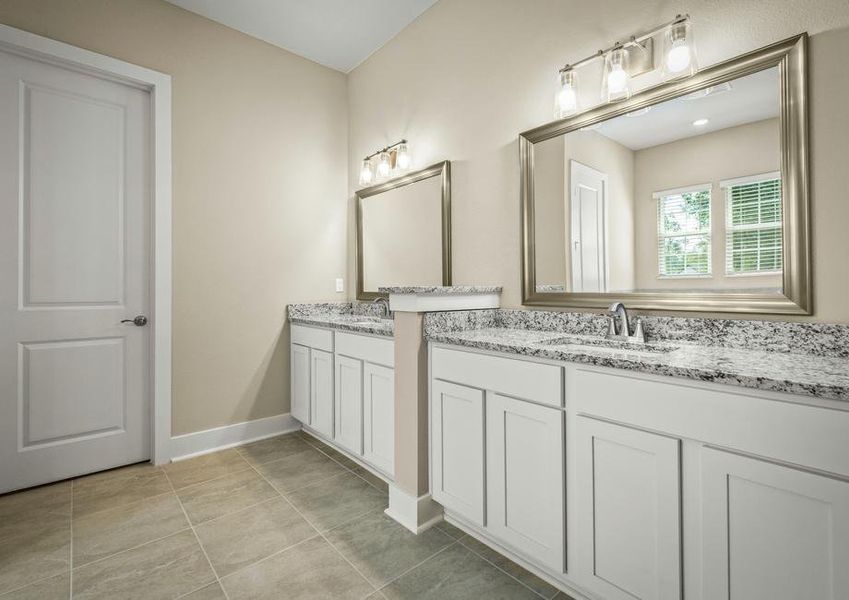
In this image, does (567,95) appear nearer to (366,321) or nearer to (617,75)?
(617,75)

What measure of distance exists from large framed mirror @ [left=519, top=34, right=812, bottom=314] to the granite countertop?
0.20 meters

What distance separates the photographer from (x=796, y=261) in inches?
53.4

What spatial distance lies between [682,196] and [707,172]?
11 centimetres

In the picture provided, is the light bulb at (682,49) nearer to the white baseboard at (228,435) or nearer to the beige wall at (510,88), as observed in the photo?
the beige wall at (510,88)

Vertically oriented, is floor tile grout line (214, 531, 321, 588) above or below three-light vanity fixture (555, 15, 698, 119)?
below

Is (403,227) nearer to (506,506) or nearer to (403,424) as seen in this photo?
(403,424)

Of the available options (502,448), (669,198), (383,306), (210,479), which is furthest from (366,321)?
(669,198)

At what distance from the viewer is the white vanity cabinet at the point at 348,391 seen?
7.04ft

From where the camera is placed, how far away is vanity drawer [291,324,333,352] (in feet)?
8.61

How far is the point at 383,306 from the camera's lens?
3045mm

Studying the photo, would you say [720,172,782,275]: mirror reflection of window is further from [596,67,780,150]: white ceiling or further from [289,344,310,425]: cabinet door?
[289,344,310,425]: cabinet door

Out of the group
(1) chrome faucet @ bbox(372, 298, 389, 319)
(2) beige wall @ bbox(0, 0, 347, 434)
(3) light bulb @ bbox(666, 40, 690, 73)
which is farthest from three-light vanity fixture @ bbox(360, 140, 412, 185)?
(3) light bulb @ bbox(666, 40, 690, 73)

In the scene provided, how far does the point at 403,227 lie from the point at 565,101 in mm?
1347

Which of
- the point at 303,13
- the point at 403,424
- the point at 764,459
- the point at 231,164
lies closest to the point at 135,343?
the point at 231,164
